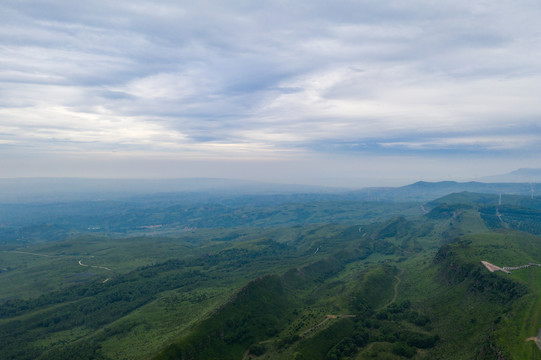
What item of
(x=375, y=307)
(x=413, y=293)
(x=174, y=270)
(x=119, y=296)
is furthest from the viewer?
(x=174, y=270)

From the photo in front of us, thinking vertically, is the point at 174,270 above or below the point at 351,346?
below

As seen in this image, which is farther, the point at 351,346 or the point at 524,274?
the point at 524,274

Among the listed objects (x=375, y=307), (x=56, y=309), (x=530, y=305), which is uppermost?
(x=530, y=305)

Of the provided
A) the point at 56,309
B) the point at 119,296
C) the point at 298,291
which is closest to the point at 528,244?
the point at 298,291

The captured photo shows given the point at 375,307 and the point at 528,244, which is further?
the point at 528,244

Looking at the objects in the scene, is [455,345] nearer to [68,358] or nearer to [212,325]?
[212,325]

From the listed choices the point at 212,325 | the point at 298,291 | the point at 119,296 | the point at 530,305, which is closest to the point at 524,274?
the point at 530,305

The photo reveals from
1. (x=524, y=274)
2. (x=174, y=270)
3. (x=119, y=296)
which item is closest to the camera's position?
(x=524, y=274)

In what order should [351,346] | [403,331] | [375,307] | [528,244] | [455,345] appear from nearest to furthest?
[455,345], [351,346], [403,331], [375,307], [528,244]

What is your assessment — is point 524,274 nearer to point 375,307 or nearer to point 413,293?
point 413,293
